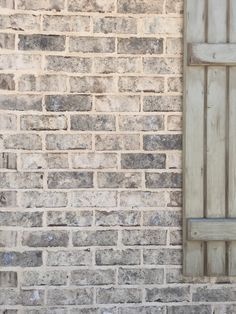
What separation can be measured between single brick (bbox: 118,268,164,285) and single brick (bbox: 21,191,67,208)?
1.75ft

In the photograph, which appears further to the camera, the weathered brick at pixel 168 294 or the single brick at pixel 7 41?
the weathered brick at pixel 168 294

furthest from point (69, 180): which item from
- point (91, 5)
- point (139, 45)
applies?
point (91, 5)

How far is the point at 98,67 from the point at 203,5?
0.70 meters

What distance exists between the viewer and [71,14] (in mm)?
3338

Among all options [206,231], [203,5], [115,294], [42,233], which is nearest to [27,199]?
[42,233]

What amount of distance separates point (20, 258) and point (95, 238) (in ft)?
1.45

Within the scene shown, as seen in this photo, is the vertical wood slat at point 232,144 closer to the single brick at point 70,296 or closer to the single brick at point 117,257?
the single brick at point 117,257

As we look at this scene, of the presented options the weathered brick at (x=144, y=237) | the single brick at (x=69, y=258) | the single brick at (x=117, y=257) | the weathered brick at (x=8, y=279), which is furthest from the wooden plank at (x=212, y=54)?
the weathered brick at (x=8, y=279)

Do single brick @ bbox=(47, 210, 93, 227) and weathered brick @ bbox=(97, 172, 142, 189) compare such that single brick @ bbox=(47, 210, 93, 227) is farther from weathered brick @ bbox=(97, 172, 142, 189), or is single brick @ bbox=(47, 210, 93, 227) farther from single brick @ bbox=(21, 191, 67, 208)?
weathered brick @ bbox=(97, 172, 142, 189)

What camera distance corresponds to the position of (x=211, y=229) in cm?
337

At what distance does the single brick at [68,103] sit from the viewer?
3.34m

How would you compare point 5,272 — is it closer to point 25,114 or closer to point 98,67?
point 25,114

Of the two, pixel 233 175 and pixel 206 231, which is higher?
pixel 233 175

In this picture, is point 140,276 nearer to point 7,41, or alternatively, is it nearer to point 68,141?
point 68,141
